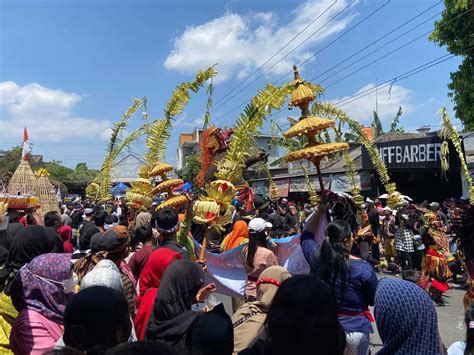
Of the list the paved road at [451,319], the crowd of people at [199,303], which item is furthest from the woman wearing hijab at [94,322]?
the paved road at [451,319]

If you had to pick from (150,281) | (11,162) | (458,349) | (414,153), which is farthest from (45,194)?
(11,162)

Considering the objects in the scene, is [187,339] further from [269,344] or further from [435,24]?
[435,24]

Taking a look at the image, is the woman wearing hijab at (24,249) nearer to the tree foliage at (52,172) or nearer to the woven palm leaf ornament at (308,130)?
the woven palm leaf ornament at (308,130)

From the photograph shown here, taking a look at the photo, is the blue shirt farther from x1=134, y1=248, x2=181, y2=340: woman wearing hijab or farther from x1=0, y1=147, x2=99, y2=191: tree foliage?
x1=0, y1=147, x2=99, y2=191: tree foliage

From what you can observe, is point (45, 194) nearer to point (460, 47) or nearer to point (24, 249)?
point (24, 249)

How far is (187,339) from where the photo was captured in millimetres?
2424

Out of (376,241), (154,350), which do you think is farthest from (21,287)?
(376,241)

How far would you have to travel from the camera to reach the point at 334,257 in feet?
9.84

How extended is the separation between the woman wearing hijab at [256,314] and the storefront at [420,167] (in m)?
13.6

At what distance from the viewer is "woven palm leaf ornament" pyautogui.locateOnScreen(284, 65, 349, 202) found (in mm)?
3596

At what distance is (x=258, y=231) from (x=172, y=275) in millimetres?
1767

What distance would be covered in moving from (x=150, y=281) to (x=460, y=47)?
1433 cm

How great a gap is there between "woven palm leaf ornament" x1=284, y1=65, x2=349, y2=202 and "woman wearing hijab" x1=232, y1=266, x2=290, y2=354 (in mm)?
1149

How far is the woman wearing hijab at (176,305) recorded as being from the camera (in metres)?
2.52
